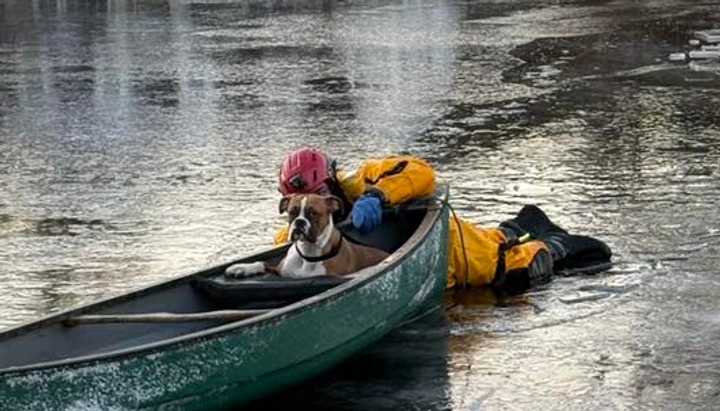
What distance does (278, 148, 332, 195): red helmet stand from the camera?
9203 millimetres

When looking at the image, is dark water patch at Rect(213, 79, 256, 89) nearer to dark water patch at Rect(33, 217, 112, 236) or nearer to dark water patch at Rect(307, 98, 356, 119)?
dark water patch at Rect(307, 98, 356, 119)

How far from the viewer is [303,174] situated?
9.22 m

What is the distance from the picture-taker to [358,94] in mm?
21891

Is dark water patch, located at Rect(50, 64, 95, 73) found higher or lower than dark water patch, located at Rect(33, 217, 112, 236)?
lower

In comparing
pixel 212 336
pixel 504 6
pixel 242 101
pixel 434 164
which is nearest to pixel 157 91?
pixel 242 101

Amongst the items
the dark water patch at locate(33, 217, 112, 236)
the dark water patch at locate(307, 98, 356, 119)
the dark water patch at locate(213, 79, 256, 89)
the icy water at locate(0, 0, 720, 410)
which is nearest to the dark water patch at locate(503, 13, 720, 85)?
the icy water at locate(0, 0, 720, 410)

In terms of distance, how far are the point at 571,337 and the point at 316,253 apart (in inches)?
63.2

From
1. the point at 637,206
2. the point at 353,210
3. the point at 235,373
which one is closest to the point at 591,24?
the point at 637,206

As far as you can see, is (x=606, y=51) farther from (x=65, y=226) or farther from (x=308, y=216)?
(x=308, y=216)

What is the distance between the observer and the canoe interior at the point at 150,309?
7500mm

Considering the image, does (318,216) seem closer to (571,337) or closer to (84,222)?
(571,337)

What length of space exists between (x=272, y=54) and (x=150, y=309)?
20.0 meters

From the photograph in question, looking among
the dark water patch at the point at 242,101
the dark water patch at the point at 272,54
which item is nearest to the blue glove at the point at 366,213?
the dark water patch at the point at 242,101

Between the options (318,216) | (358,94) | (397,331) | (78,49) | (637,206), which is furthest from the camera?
(78,49)
